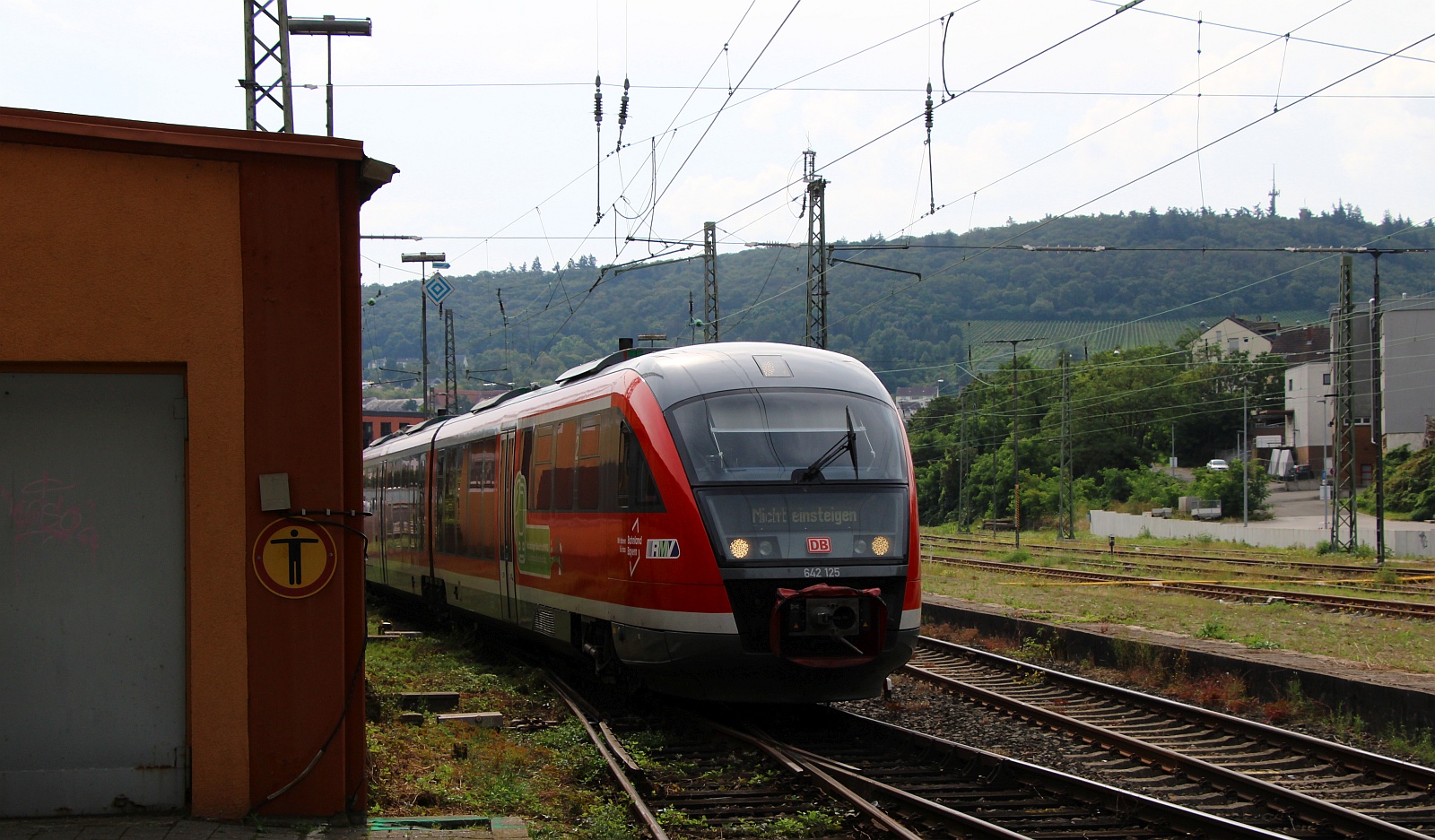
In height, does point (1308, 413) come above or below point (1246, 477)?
above

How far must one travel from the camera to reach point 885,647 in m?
9.73

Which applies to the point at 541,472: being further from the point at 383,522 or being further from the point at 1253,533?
the point at 1253,533

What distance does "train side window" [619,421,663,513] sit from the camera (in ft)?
32.8

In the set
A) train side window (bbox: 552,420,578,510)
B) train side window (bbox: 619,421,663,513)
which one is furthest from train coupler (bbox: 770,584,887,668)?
train side window (bbox: 552,420,578,510)

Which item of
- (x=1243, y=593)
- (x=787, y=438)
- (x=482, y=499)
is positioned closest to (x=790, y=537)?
(x=787, y=438)

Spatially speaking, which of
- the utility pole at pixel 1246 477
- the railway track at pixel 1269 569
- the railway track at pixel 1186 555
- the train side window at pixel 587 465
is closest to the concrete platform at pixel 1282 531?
the utility pole at pixel 1246 477

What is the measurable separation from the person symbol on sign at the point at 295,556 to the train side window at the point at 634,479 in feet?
12.3

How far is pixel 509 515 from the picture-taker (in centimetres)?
1400

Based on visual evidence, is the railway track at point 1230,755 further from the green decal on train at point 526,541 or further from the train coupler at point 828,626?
the green decal on train at point 526,541

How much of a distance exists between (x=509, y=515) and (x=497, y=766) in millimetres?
5684

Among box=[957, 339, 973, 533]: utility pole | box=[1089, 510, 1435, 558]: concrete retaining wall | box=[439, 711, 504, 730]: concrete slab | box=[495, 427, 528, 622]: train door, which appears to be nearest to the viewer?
box=[439, 711, 504, 730]: concrete slab

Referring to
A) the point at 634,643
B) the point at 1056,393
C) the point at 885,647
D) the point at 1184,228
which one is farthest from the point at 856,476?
the point at 1184,228

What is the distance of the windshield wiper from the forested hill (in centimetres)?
7878

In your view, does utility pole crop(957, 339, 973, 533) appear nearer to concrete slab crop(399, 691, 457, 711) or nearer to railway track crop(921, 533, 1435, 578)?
railway track crop(921, 533, 1435, 578)
